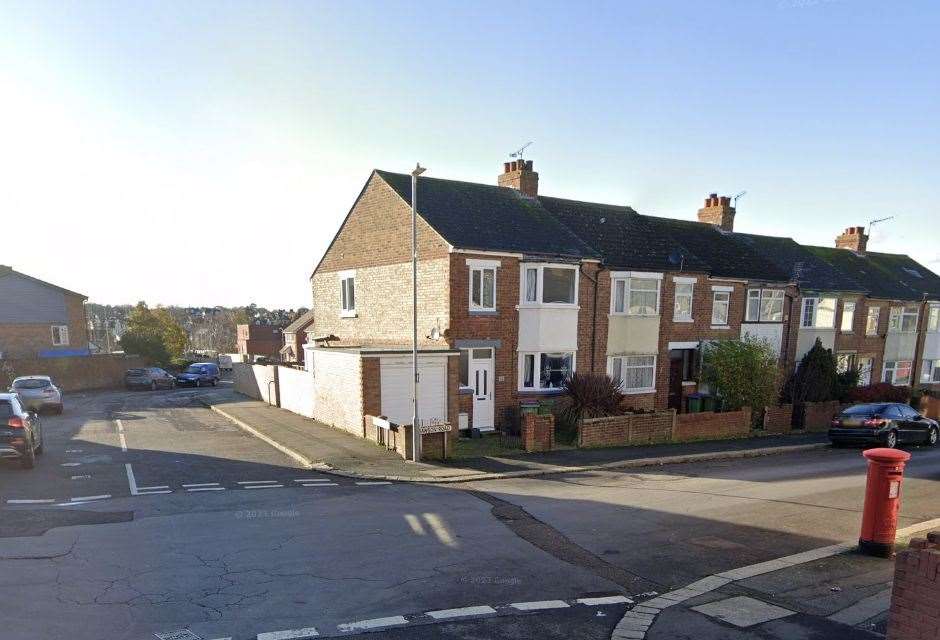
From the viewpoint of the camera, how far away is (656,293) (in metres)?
22.2

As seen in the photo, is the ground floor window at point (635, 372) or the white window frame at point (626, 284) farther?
the ground floor window at point (635, 372)

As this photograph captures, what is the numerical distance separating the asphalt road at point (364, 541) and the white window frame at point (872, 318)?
63.7 feet

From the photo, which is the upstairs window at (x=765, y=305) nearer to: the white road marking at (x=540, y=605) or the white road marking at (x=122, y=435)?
the white road marking at (x=540, y=605)

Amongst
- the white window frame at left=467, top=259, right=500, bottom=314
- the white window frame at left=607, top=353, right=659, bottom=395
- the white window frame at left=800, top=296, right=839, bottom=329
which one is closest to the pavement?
the white window frame at left=607, top=353, right=659, bottom=395

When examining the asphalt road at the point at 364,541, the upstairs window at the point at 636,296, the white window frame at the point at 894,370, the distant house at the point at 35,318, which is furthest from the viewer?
the distant house at the point at 35,318

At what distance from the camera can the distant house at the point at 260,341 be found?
64.4 meters

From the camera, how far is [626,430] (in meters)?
17.8

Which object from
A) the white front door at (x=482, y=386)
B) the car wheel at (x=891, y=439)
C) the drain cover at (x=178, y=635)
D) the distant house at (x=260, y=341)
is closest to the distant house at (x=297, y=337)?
the distant house at (x=260, y=341)

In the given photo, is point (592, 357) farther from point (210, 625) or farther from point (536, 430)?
point (210, 625)

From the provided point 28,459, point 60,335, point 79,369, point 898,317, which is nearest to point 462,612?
point 28,459

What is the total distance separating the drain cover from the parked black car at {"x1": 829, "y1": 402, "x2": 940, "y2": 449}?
67.3 feet

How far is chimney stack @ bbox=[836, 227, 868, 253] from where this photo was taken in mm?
36906

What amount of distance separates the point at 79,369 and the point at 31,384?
14.8 m

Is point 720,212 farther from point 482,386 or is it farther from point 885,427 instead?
point 482,386
